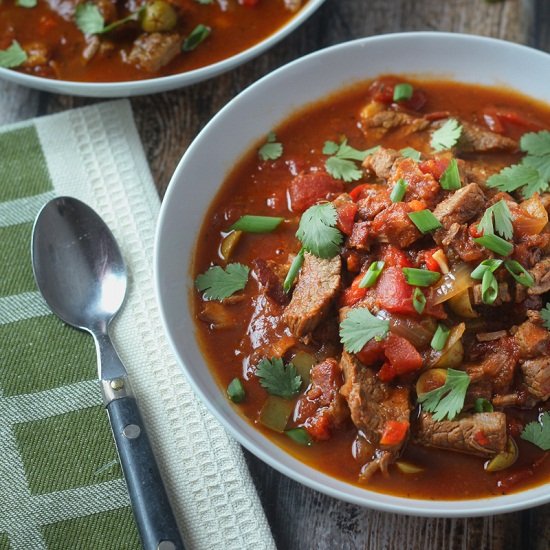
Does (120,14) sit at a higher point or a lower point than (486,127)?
higher

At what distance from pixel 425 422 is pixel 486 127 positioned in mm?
1970

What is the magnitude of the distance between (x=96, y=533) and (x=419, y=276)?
212 centimetres

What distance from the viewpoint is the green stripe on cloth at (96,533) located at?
422 centimetres

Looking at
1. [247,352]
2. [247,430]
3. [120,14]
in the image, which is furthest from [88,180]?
[247,430]

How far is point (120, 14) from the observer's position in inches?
223

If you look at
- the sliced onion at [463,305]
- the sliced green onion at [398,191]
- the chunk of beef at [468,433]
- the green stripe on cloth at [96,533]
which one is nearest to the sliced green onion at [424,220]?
the sliced green onion at [398,191]

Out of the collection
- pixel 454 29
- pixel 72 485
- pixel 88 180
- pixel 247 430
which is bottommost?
pixel 72 485

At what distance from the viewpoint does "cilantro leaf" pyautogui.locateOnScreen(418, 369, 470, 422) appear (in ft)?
13.3

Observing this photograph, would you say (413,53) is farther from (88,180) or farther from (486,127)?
(88,180)

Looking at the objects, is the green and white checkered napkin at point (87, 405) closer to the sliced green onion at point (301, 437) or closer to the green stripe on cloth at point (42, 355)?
the green stripe on cloth at point (42, 355)

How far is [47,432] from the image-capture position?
4.48 meters

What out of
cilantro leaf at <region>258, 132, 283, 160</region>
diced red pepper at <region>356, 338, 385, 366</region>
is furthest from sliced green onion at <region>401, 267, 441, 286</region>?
cilantro leaf at <region>258, 132, 283, 160</region>

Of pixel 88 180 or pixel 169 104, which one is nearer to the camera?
pixel 88 180

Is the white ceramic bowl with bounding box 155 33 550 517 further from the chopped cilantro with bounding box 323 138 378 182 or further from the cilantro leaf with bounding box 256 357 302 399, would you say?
the chopped cilantro with bounding box 323 138 378 182
